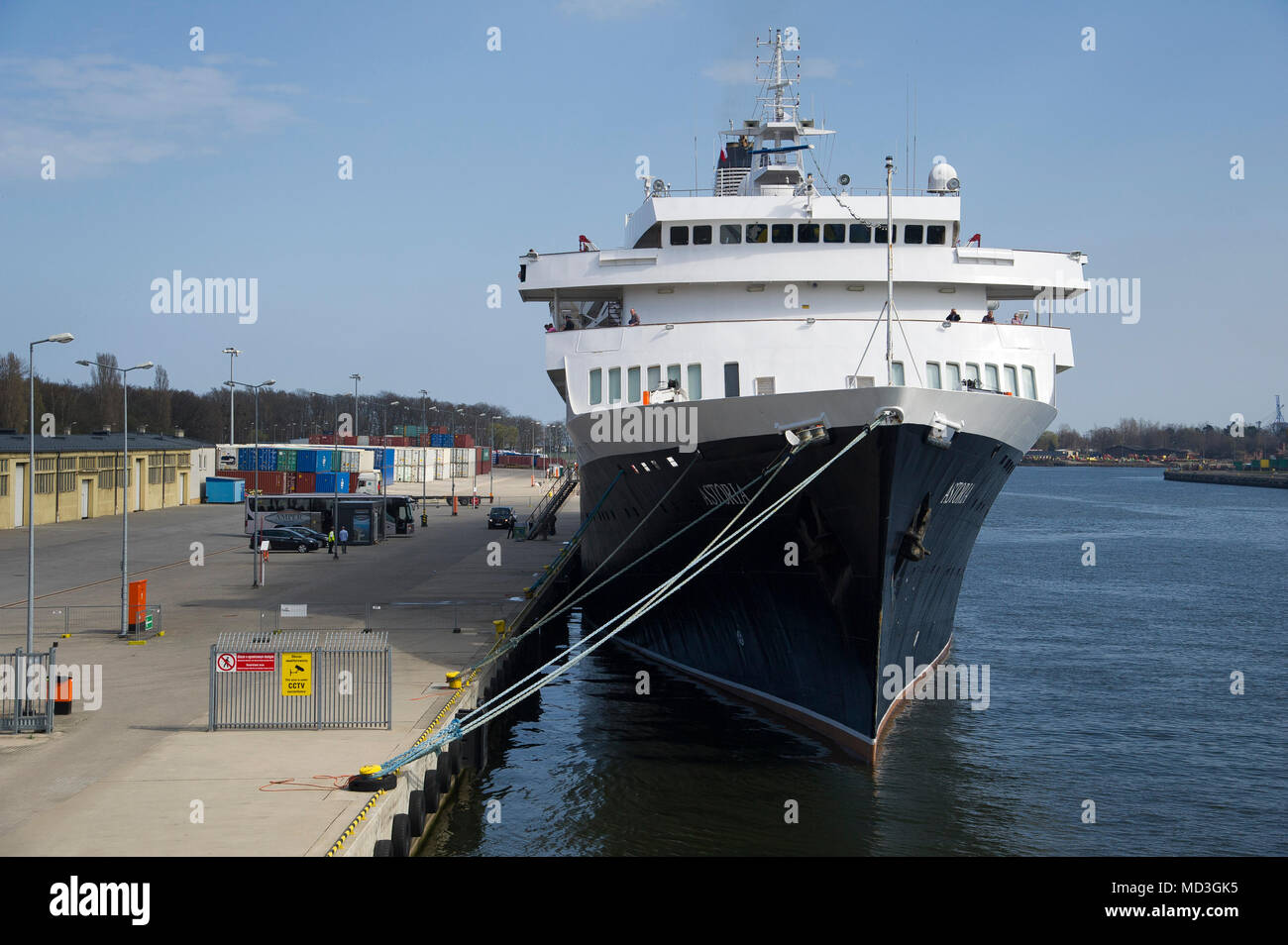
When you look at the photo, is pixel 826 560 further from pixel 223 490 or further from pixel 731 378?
pixel 223 490

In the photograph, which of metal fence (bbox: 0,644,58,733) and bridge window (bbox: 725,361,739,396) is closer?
metal fence (bbox: 0,644,58,733)

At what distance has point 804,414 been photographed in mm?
16312

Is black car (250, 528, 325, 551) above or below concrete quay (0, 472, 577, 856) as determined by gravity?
above

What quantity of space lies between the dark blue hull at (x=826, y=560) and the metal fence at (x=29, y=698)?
1029cm

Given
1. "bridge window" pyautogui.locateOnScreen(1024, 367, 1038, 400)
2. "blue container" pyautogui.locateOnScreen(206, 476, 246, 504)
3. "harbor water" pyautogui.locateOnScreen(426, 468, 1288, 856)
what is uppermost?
"bridge window" pyautogui.locateOnScreen(1024, 367, 1038, 400)

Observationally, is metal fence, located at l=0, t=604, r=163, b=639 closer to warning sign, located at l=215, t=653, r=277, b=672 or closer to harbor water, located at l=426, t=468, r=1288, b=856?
harbor water, located at l=426, t=468, r=1288, b=856

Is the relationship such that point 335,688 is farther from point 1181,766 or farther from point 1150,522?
point 1150,522

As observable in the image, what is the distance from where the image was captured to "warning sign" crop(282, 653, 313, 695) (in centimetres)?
1631

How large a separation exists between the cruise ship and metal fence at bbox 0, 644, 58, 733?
9723 millimetres

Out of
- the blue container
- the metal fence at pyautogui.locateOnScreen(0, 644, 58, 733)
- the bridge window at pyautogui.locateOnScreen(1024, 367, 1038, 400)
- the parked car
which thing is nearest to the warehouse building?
the blue container

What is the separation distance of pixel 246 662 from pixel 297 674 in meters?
0.79

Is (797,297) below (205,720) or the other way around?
the other way around

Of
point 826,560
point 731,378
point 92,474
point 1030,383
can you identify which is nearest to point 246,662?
point 826,560

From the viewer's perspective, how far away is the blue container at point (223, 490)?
77062 mm
